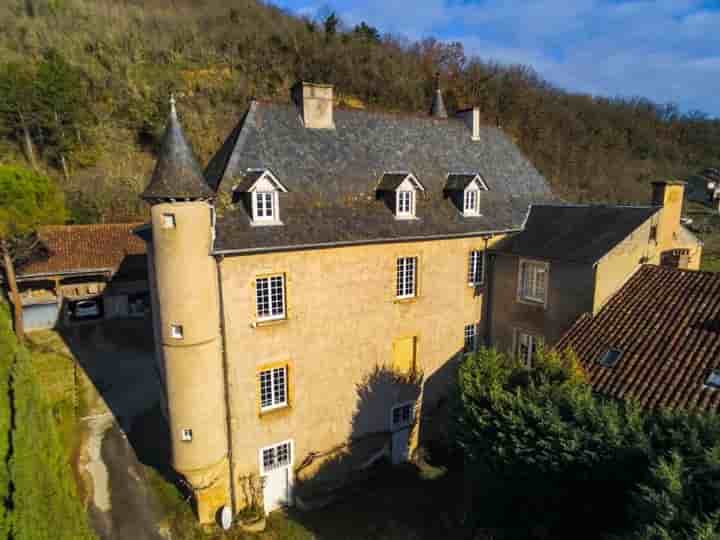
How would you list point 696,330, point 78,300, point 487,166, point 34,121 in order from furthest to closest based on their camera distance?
point 34,121, point 78,300, point 487,166, point 696,330

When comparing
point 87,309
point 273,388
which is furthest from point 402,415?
point 87,309

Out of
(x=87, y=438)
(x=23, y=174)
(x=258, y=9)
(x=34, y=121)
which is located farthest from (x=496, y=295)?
(x=258, y=9)

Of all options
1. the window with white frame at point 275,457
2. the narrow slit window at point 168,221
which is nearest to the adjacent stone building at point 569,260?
the window with white frame at point 275,457

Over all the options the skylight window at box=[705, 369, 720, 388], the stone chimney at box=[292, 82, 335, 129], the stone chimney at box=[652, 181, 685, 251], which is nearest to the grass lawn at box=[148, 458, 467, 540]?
the skylight window at box=[705, 369, 720, 388]

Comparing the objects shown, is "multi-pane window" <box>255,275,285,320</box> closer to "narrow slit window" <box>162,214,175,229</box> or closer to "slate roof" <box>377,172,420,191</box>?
"narrow slit window" <box>162,214,175,229</box>

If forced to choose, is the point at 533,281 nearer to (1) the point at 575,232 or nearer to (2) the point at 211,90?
(1) the point at 575,232

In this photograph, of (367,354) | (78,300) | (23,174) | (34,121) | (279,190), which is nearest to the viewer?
(279,190)

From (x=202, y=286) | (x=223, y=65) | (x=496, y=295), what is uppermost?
(x=223, y=65)

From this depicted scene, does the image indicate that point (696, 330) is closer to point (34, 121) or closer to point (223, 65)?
point (34, 121)
